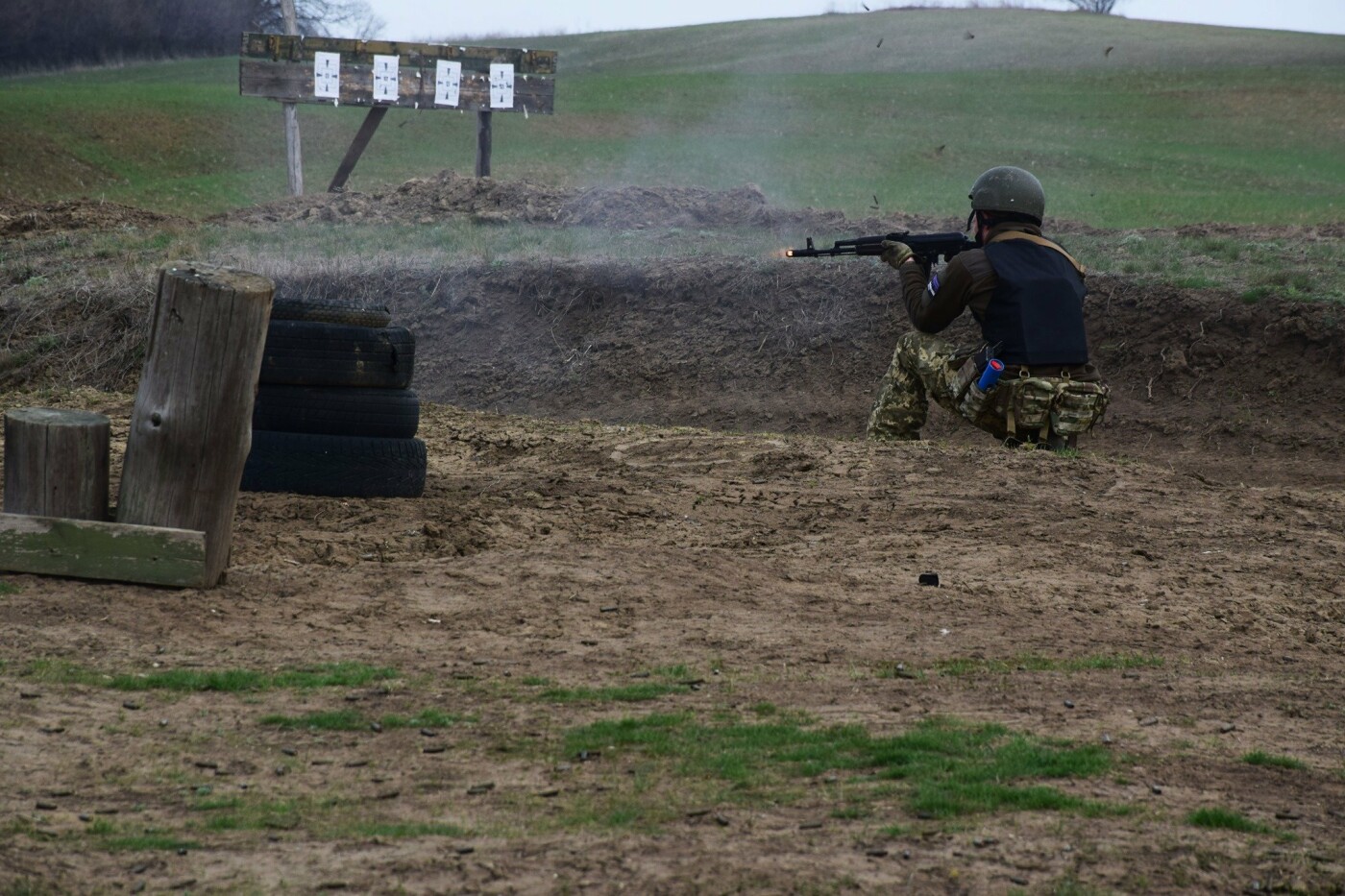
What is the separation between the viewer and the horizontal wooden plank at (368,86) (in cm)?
2009

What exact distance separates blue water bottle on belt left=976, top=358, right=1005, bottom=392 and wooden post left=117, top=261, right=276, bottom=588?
4.85m

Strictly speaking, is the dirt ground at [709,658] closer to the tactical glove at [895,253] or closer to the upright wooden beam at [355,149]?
the tactical glove at [895,253]

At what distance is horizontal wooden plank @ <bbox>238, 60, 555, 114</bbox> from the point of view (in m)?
20.1

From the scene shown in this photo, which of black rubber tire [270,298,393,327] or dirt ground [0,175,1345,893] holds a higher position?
black rubber tire [270,298,393,327]

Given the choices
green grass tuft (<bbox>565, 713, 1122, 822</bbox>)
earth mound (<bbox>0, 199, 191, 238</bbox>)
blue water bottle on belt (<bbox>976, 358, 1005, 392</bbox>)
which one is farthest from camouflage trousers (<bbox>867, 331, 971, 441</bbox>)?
earth mound (<bbox>0, 199, 191, 238</bbox>)

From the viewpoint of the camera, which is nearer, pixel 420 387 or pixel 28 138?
pixel 420 387

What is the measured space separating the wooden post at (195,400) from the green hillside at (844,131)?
49.3ft

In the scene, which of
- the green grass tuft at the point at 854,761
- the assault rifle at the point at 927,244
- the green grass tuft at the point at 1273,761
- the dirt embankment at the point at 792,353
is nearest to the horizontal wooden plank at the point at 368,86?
the dirt embankment at the point at 792,353

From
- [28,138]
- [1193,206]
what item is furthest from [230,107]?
[1193,206]

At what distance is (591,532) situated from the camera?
7715mm

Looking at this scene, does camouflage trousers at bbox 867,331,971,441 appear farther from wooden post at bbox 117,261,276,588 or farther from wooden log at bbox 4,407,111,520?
wooden log at bbox 4,407,111,520

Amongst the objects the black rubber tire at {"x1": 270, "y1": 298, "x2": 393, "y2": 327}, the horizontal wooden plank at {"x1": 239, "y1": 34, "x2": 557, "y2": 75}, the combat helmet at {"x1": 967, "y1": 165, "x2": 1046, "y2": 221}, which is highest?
the horizontal wooden plank at {"x1": 239, "y1": 34, "x2": 557, "y2": 75}

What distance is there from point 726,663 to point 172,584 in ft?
7.83

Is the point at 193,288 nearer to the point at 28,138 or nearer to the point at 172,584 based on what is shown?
the point at 172,584
